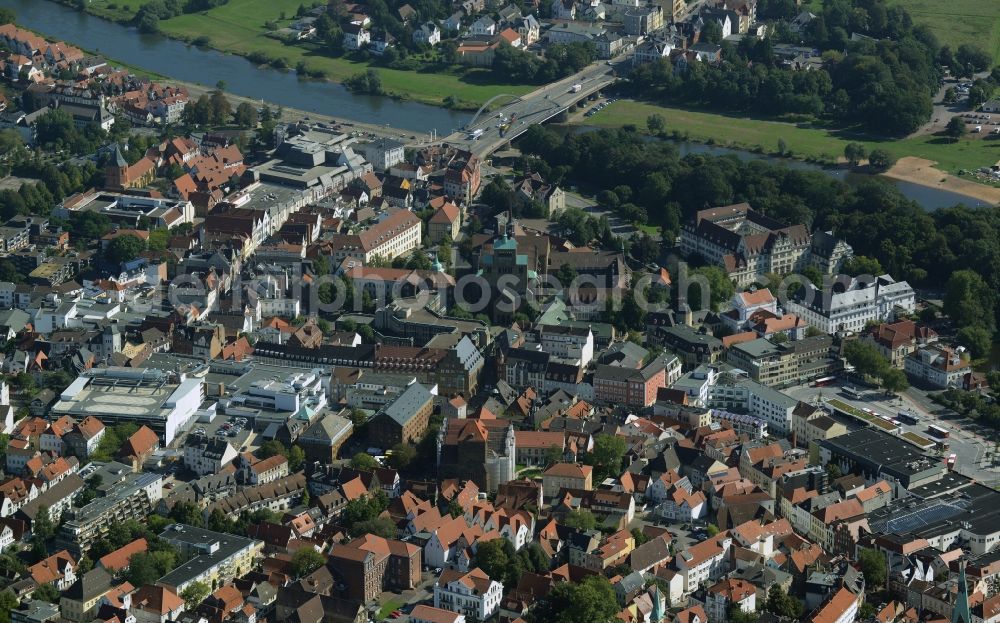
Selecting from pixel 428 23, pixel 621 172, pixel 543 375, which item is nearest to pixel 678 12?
pixel 428 23

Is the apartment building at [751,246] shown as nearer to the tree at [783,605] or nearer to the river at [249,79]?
the river at [249,79]

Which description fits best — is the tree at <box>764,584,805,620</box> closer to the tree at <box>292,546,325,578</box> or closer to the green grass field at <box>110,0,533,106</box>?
the tree at <box>292,546,325,578</box>

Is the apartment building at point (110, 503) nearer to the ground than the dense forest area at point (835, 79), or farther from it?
nearer to the ground

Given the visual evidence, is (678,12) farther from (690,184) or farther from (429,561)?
(429,561)

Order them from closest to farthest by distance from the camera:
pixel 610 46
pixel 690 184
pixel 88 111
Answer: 1. pixel 690 184
2. pixel 88 111
3. pixel 610 46

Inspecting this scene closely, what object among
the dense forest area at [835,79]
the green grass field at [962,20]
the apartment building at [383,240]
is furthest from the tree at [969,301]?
the green grass field at [962,20]

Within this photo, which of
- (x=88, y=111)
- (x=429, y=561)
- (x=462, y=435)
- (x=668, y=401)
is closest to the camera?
(x=429, y=561)
